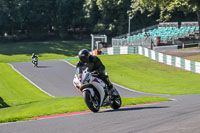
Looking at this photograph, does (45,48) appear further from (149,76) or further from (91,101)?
(91,101)

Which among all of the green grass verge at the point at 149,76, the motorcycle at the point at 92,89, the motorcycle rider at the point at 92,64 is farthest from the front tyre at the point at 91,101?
the green grass verge at the point at 149,76

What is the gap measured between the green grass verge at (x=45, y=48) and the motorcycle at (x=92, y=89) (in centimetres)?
5332

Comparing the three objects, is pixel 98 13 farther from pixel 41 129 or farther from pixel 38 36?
pixel 41 129

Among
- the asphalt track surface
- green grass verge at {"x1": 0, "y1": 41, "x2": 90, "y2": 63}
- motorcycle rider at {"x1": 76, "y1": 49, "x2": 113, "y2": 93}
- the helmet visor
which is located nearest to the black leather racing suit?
motorcycle rider at {"x1": 76, "y1": 49, "x2": 113, "y2": 93}

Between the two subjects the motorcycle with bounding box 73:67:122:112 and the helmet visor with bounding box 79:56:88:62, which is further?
the helmet visor with bounding box 79:56:88:62

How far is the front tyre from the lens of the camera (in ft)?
34.8

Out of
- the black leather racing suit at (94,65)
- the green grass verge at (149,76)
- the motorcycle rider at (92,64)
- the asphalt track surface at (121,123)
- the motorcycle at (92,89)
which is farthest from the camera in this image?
the green grass verge at (149,76)

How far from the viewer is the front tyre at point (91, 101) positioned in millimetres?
10602

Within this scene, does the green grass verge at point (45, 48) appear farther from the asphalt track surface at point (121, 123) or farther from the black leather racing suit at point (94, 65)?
the asphalt track surface at point (121, 123)

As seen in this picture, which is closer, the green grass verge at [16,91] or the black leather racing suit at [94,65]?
the black leather racing suit at [94,65]

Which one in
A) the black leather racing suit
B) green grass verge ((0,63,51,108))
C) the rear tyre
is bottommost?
green grass verge ((0,63,51,108))

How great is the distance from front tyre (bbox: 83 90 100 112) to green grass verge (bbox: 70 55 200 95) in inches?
467

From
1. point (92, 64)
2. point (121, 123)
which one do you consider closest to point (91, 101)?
point (92, 64)

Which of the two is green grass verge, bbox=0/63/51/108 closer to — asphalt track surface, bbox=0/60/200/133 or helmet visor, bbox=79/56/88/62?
helmet visor, bbox=79/56/88/62
